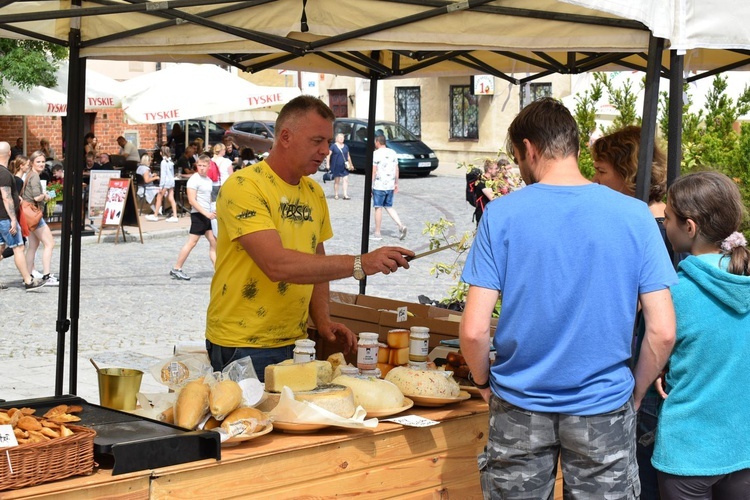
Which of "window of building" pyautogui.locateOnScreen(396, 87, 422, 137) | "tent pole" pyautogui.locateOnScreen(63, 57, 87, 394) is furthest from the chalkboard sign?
"window of building" pyautogui.locateOnScreen(396, 87, 422, 137)

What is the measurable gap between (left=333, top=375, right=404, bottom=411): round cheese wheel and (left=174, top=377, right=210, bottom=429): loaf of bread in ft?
1.76

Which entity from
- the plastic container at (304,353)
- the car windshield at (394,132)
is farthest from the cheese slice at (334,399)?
the car windshield at (394,132)

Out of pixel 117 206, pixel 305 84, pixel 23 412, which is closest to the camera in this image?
pixel 23 412

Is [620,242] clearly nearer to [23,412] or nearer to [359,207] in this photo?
[23,412]

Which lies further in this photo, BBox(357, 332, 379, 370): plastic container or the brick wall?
the brick wall

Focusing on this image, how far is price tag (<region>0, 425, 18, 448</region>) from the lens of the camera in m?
2.51

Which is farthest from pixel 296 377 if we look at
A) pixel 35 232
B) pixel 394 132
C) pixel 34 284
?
pixel 394 132

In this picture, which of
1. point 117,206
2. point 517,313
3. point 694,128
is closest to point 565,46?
point 517,313

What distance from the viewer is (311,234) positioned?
3.99 m

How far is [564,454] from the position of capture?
2791mm

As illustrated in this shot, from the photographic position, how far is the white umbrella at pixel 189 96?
55.5ft

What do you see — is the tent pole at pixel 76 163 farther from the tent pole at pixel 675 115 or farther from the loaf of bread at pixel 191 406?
the tent pole at pixel 675 115

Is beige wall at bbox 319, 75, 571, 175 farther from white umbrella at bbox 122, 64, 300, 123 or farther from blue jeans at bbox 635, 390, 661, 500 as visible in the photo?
blue jeans at bbox 635, 390, 661, 500

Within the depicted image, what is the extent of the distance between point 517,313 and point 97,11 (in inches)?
78.7
